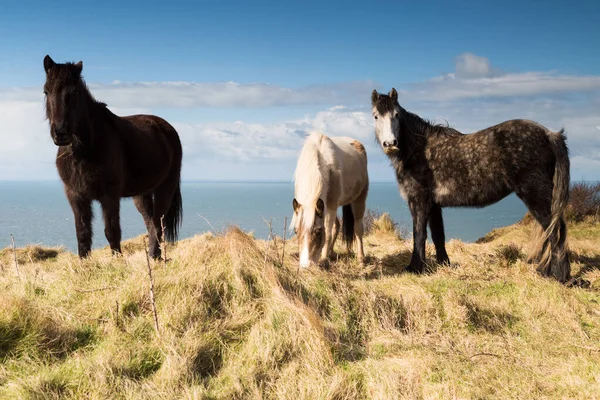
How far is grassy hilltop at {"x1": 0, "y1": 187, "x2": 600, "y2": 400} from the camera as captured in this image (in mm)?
3857

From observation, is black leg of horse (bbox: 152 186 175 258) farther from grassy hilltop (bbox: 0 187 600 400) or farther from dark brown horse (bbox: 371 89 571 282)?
dark brown horse (bbox: 371 89 571 282)

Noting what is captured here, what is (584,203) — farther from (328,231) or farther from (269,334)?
(269,334)

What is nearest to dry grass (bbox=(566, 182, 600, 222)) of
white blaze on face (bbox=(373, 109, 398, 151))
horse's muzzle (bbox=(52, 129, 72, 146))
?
white blaze on face (bbox=(373, 109, 398, 151))

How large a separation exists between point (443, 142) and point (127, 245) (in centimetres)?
654

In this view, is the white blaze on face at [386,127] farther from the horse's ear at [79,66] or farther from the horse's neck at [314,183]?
the horse's ear at [79,66]

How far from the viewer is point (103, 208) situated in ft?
21.1

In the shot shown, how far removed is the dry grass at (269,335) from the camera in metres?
3.86

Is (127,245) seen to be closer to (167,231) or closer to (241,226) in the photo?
(167,231)

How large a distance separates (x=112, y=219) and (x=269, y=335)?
10.3 ft

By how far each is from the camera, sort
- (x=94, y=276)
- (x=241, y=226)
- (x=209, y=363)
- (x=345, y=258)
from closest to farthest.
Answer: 1. (x=209, y=363)
2. (x=94, y=276)
3. (x=241, y=226)
4. (x=345, y=258)

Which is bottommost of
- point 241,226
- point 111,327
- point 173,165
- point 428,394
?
point 428,394

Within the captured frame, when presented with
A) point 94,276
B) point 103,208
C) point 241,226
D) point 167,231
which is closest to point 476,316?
point 241,226

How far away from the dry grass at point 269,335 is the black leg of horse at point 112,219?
2.60ft

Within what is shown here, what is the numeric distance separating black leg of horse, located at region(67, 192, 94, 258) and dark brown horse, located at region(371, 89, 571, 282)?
407cm
